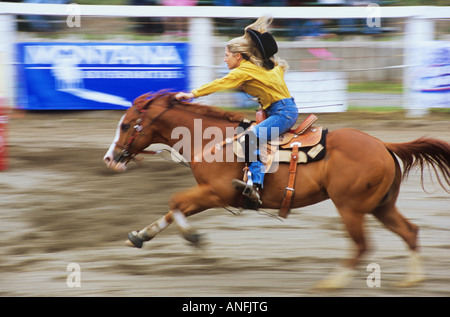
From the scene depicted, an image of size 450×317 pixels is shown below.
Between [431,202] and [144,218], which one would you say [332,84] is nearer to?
[431,202]

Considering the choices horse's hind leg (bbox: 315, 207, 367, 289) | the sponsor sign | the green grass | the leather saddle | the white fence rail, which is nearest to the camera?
horse's hind leg (bbox: 315, 207, 367, 289)

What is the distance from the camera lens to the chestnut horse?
5098 mm

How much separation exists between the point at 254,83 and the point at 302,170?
88 cm

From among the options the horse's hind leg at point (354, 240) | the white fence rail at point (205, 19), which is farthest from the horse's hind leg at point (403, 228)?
the white fence rail at point (205, 19)

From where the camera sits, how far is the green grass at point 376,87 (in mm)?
11250

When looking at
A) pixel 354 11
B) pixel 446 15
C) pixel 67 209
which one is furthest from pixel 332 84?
pixel 67 209

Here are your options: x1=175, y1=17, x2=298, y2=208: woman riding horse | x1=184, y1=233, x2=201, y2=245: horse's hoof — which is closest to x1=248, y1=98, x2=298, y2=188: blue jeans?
x1=175, y1=17, x2=298, y2=208: woman riding horse

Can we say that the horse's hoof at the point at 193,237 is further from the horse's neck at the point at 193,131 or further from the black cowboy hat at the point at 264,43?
the black cowboy hat at the point at 264,43

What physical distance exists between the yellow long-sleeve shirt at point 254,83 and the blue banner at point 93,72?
5.73 metres

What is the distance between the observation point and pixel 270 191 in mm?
5277

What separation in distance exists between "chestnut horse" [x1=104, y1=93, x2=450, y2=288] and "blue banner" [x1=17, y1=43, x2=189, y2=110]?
17.6 ft

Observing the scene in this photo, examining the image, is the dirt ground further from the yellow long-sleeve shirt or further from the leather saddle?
the yellow long-sleeve shirt

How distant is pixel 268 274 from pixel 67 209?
2761mm

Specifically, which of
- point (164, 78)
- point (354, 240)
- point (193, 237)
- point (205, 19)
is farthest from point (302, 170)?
point (205, 19)
